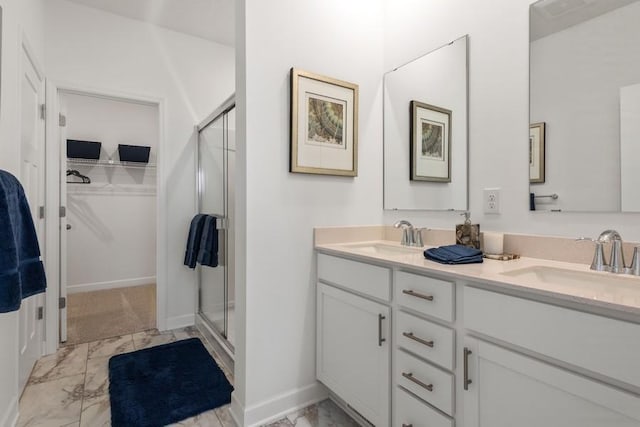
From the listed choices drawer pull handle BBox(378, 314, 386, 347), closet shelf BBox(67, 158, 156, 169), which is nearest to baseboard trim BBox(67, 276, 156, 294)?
closet shelf BBox(67, 158, 156, 169)

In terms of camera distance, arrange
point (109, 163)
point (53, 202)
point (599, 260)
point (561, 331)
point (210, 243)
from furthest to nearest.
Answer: point (109, 163) → point (210, 243) → point (53, 202) → point (599, 260) → point (561, 331)

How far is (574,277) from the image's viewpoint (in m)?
1.18

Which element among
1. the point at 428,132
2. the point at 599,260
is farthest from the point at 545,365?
the point at 428,132

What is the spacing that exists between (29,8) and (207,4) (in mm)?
1139

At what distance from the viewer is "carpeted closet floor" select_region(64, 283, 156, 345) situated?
2830mm

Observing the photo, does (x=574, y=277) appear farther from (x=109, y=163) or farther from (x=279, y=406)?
(x=109, y=163)

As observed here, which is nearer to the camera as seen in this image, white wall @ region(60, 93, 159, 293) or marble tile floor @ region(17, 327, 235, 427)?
marble tile floor @ region(17, 327, 235, 427)

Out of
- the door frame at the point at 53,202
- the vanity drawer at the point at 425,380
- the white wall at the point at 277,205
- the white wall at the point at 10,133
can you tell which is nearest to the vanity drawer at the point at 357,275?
the white wall at the point at 277,205

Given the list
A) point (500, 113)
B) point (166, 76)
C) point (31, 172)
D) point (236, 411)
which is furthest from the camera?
point (166, 76)

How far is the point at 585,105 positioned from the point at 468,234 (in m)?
0.67

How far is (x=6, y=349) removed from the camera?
1.56m

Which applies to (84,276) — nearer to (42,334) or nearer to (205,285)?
(42,334)

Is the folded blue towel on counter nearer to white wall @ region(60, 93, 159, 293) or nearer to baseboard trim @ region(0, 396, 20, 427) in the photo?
baseboard trim @ region(0, 396, 20, 427)

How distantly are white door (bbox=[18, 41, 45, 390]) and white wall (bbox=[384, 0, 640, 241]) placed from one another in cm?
234
